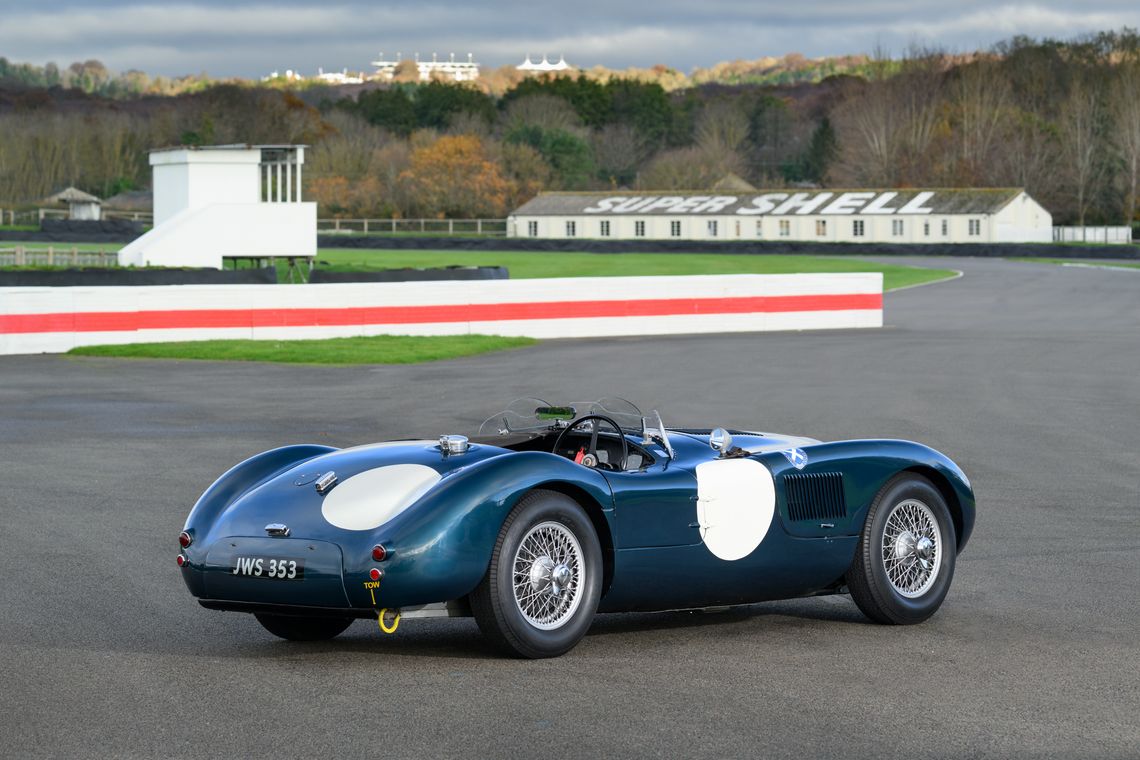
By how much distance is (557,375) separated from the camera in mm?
22234

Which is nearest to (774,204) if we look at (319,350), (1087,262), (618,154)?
(1087,262)

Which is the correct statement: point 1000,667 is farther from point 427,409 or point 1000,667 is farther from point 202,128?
point 202,128

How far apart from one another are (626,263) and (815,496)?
59.8 meters

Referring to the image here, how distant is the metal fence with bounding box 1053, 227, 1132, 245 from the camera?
106500mm

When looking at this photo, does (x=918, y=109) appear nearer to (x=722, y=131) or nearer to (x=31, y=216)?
A: (x=722, y=131)

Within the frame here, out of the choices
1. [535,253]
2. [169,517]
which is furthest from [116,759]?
[535,253]

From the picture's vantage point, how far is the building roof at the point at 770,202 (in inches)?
3834

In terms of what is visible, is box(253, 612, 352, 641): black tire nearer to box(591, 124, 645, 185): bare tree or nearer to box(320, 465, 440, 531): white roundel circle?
box(320, 465, 440, 531): white roundel circle

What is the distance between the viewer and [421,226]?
369 feet

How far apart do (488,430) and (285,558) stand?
5.32 feet

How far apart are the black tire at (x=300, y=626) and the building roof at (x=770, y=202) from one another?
9242 cm

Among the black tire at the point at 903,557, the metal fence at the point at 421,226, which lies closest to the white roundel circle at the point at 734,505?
the black tire at the point at 903,557

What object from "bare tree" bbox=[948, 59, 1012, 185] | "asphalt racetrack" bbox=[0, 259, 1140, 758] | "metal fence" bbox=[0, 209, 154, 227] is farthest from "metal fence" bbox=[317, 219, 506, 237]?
"asphalt racetrack" bbox=[0, 259, 1140, 758]

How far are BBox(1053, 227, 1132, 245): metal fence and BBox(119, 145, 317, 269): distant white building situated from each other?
2929 inches
